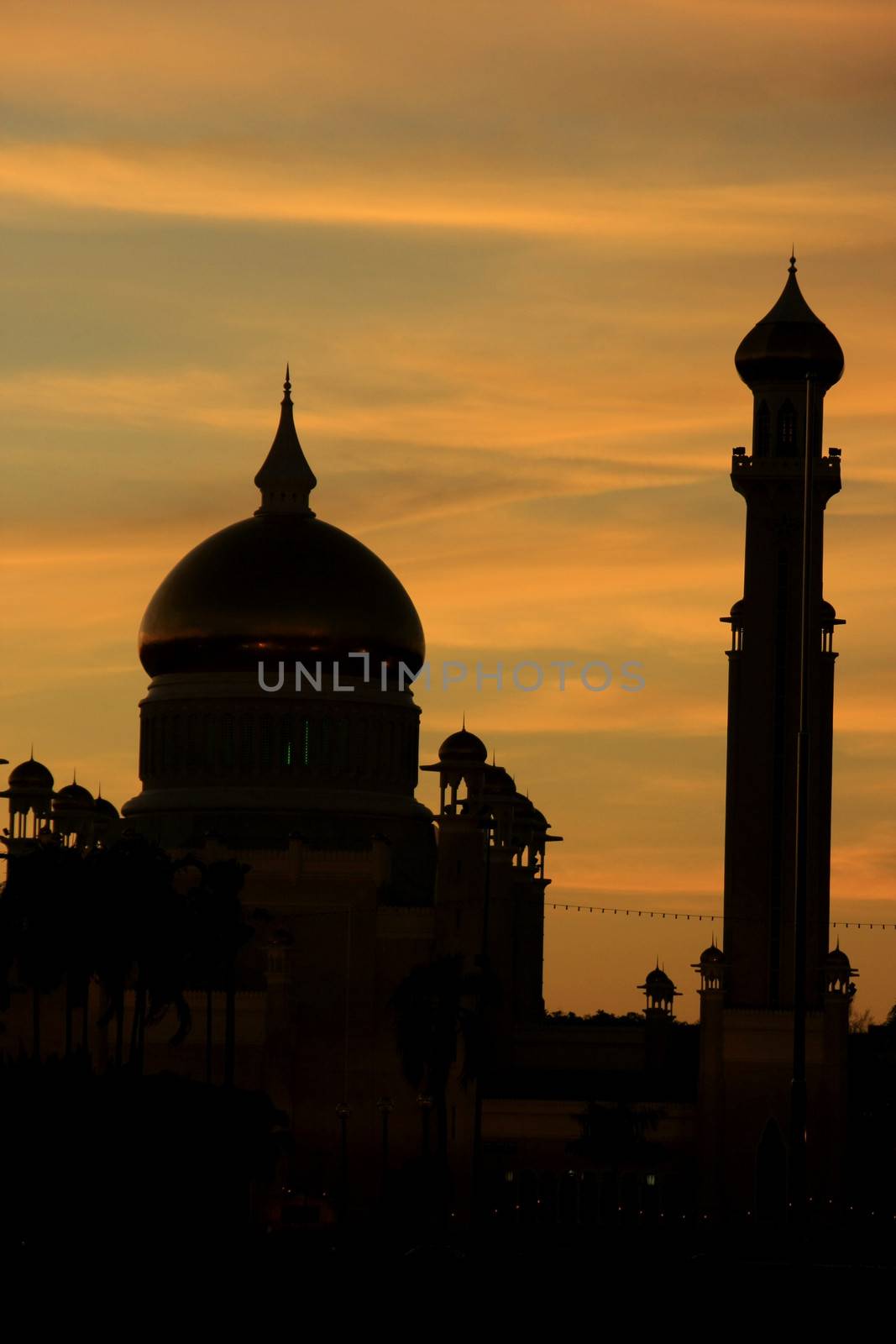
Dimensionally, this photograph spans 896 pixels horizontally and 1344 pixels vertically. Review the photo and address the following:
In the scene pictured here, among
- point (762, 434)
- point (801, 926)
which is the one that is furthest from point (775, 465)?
point (801, 926)

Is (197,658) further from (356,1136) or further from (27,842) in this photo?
(356,1136)

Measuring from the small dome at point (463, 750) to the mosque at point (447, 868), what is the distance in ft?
0.22

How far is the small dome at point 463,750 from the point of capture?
8581cm

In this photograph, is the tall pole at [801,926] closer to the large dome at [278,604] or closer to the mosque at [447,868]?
the mosque at [447,868]

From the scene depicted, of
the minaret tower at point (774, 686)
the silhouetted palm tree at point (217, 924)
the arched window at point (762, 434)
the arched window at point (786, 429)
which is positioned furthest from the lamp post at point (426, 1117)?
the arched window at point (786, 429)

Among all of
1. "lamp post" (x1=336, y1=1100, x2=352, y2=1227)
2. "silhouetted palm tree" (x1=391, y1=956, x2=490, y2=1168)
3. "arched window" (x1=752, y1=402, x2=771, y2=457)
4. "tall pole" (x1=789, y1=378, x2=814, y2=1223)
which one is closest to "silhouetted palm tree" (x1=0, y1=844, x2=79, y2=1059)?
"lamp post" (x1=336, y1=1100, x2=352, y2=1227)

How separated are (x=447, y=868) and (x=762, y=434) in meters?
13.5

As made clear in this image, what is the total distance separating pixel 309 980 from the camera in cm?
8419

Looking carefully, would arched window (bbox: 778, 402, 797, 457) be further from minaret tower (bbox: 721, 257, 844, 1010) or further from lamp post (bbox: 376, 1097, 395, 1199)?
lamp post (bbox: 376, 1097, 395, 1199)

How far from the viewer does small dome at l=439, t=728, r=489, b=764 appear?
85.8 metres

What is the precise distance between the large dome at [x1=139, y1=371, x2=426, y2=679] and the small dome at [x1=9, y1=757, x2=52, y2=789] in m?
4.81

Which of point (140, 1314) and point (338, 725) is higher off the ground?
point (338, 725)

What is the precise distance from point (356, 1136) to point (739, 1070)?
9598 mm

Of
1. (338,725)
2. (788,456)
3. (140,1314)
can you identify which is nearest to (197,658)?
(338,725)
